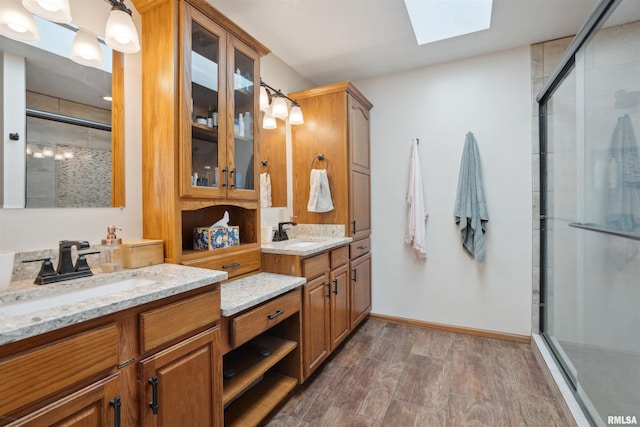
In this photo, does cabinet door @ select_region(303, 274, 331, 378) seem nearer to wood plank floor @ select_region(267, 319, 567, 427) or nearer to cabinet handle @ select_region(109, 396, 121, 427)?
wood plank floor @ select_region(267, 319, 567, 427)

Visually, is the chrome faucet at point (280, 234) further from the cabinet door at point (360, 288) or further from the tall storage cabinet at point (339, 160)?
the cabinet door at point (360, 288)

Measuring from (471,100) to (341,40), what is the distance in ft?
4.37

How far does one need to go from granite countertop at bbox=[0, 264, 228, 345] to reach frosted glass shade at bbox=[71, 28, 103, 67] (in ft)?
A: 3.19

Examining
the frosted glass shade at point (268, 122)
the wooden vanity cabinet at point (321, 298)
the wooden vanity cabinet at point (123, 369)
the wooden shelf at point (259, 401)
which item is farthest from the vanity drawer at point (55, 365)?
the frosted glass shade at point (268, 122)

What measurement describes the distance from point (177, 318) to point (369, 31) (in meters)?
2.30

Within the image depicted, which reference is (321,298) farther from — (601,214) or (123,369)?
(601,214)

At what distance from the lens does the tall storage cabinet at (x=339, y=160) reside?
2.63 m

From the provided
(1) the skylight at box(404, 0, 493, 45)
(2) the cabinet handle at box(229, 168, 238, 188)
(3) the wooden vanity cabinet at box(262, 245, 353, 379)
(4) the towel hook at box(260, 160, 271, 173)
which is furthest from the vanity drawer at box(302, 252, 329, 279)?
(1) the skylight at box(404, 0, 493, 45)

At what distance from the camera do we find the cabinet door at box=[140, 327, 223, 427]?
1038mm

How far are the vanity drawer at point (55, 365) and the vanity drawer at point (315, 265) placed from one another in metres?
1.16

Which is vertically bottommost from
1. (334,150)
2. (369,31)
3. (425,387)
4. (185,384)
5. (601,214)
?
(425,387)

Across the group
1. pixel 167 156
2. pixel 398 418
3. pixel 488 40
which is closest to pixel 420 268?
pixel 398 418

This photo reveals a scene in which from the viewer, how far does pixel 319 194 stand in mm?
2570

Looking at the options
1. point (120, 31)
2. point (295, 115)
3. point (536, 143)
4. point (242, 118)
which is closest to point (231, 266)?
point (242, 118)
